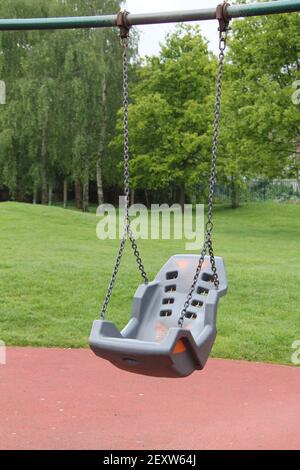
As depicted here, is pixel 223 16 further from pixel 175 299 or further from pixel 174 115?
pixel 174 115

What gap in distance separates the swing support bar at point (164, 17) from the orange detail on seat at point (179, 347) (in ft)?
5.71

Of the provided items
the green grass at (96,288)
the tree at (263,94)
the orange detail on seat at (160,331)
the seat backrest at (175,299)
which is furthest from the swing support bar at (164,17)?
the tree at (263,94)

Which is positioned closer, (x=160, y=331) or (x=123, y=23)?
(x=123, y=23)

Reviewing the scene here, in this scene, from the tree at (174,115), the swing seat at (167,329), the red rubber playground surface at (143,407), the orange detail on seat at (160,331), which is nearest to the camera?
the swing seat at (167,329)

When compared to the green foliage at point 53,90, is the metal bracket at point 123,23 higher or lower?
lower

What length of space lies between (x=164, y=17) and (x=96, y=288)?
6.51 m

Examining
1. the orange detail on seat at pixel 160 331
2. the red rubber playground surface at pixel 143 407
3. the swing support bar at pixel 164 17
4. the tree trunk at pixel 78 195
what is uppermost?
the swing support bar at pixel 164 17

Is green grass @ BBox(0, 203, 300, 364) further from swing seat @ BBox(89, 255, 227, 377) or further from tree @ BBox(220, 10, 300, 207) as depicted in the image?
tree @ BBox(220, 10, 300, 207)

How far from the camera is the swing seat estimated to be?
10.5ft

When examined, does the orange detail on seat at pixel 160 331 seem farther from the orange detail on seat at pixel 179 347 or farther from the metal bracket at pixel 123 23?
the metal bracket at pixel 123 23

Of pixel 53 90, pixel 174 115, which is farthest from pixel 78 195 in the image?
pixel 53 90

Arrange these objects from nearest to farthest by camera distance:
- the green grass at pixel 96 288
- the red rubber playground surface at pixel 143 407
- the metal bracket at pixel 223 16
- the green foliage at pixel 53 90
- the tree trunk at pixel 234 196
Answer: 1. the metal bracket at pixel 223 16
2. the red rubber playground surface at pixel 143 407
3. the green grass at pixel 96 288
4. the green foliage at pixel 53 90
5. the tree trunk at pixel 234 196

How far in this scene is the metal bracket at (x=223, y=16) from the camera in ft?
11.8

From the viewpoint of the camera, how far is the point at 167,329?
14.4 feet
